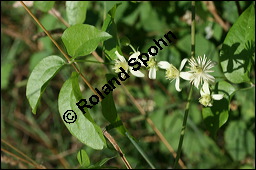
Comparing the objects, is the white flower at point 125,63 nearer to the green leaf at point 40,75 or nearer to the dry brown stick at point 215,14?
the green leaf at point 40,75

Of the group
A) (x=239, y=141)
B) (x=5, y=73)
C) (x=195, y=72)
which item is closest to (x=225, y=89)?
(x=195, y=72)

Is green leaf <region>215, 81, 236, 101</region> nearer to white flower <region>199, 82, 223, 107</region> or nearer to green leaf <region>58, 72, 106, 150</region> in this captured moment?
white flower <region>199, 82, 223, 107</region>

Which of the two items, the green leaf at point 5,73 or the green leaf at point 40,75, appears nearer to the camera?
the green leaf at point 40,75

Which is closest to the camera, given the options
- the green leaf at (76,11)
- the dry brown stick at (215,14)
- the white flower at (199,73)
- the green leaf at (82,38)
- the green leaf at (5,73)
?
the green leaf at (82,38)

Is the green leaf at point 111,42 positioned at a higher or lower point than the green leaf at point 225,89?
higher

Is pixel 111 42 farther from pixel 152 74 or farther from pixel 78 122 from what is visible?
pixel 78 122

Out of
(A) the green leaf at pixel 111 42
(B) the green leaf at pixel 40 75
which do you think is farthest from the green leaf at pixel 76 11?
(B) the green leaf at pixel 40 75

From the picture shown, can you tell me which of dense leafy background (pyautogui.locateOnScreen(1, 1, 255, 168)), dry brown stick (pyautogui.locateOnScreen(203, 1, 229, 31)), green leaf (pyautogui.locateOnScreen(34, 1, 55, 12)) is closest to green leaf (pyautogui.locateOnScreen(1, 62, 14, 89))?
dense leafy background (pyautogui.locateOnScreen(1, 1, 255, 168))
